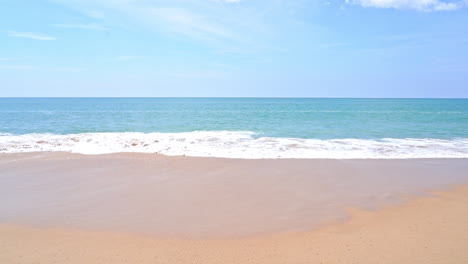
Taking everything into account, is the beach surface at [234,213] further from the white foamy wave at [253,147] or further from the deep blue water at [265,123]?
the deep blue water at [265,123]

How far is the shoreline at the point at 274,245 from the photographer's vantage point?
405 cm

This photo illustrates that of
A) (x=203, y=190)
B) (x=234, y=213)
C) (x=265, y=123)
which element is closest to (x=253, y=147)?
(x=203, y=190)

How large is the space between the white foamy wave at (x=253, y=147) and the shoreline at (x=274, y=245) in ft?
20.8

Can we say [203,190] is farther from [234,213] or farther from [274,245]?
[274,245]

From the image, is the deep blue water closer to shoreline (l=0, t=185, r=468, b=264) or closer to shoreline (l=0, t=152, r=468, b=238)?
shoreline (l=0, t=152, r=468, b=238)

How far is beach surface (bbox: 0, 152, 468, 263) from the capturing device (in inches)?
167

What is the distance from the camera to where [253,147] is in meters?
13.5

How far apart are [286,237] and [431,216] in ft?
10.3

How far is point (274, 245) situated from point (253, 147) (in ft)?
30.1

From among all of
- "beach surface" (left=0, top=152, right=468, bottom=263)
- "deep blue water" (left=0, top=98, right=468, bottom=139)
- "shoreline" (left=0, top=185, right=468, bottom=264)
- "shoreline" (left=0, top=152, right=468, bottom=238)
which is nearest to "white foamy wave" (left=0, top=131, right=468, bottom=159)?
"shoreline" (left=0, top=152, right=468, bottom=238)

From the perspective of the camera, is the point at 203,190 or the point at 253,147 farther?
the point at 253,147

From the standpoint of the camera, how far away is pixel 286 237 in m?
4.70

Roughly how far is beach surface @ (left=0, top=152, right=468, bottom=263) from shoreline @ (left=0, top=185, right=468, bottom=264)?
17mm

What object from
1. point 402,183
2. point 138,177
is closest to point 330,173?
point 402,183
